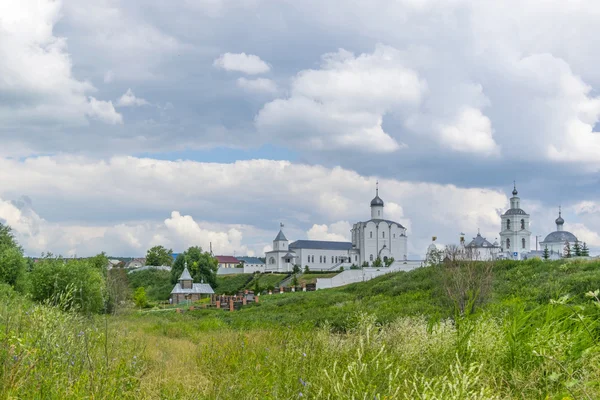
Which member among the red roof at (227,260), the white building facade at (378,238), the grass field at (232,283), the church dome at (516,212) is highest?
the church dome at (516,212)

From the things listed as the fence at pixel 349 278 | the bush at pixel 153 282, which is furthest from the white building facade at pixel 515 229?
the bush at pixel 153 282

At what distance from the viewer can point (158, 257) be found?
3231 inches

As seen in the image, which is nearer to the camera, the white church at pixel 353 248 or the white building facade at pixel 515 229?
the white church at pixel 353 248

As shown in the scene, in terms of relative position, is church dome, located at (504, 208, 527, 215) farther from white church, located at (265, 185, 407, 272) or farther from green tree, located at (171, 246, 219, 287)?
green tree, located at (171, 246, 219, 287)

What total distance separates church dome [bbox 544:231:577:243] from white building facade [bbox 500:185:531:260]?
8.10m

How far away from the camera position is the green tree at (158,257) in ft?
268

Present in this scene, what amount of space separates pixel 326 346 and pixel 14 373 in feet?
11.0

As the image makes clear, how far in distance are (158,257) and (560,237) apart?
65521 mm

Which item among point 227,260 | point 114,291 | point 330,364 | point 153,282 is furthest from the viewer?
point 227,260

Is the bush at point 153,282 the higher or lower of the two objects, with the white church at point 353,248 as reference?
lower

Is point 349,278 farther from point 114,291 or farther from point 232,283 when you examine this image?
point 114,291

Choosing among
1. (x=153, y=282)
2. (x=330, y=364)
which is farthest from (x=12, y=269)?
(x=153, y=282)

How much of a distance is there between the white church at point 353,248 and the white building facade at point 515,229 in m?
17.7

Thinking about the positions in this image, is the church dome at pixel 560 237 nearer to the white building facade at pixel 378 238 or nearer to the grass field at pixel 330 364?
the white building facade at pixel 378 238
